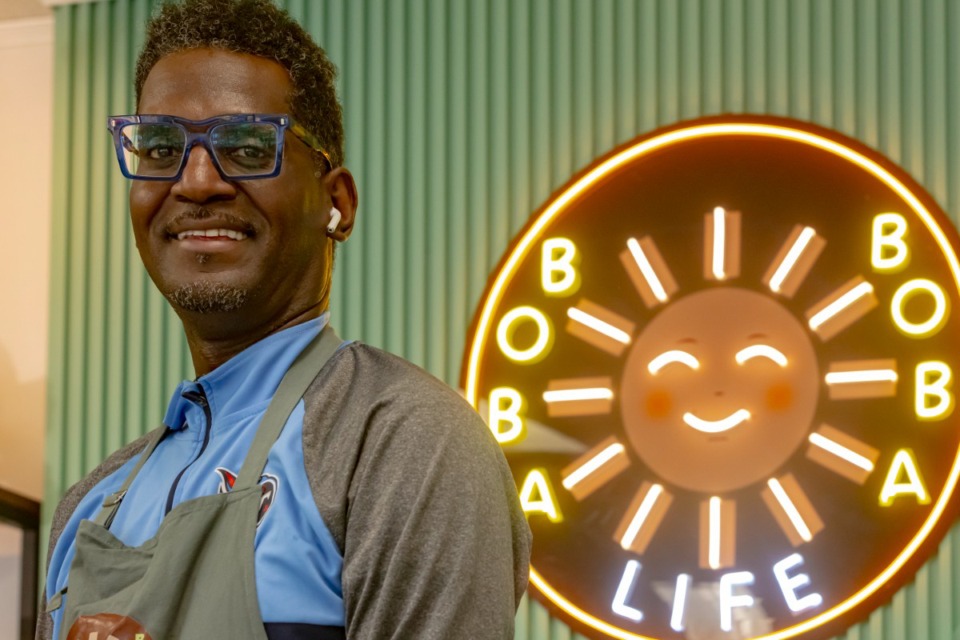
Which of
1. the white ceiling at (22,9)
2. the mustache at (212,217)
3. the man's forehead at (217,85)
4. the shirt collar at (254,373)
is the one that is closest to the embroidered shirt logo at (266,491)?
the shirt collar at (254,373)

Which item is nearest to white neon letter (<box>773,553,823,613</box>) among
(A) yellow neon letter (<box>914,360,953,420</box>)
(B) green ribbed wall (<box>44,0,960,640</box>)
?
(B) green ribbed wall (<box>44,0,960,640</box>)

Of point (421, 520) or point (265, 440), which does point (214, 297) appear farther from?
point (421, 520)

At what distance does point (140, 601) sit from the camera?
1.18 m

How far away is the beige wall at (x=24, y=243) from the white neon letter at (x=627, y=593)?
1.61m

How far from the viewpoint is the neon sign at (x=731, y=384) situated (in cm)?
310

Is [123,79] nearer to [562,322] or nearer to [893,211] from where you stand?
[562,322]

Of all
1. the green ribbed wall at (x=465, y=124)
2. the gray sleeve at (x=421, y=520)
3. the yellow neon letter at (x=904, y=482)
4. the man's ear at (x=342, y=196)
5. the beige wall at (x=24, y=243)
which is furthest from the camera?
the beige wall at (x=24, y=243)

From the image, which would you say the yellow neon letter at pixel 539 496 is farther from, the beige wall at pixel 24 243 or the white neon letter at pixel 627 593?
the beige wall at pixel 24 243

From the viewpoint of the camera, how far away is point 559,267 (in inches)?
132

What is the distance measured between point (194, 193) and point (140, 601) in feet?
1.15

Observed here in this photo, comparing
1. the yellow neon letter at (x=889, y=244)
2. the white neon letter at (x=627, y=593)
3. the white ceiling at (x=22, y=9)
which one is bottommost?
the white neon letter at (x=627, y=593)

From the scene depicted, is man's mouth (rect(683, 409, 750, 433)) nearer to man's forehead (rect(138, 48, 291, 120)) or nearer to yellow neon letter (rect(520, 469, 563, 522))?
yellow neon letter (rect(520, 469, 563, 522))

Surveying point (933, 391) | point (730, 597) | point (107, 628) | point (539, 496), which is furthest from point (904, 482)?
point (107, 628)

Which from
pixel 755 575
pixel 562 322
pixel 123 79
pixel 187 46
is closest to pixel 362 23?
pixel 123 79
